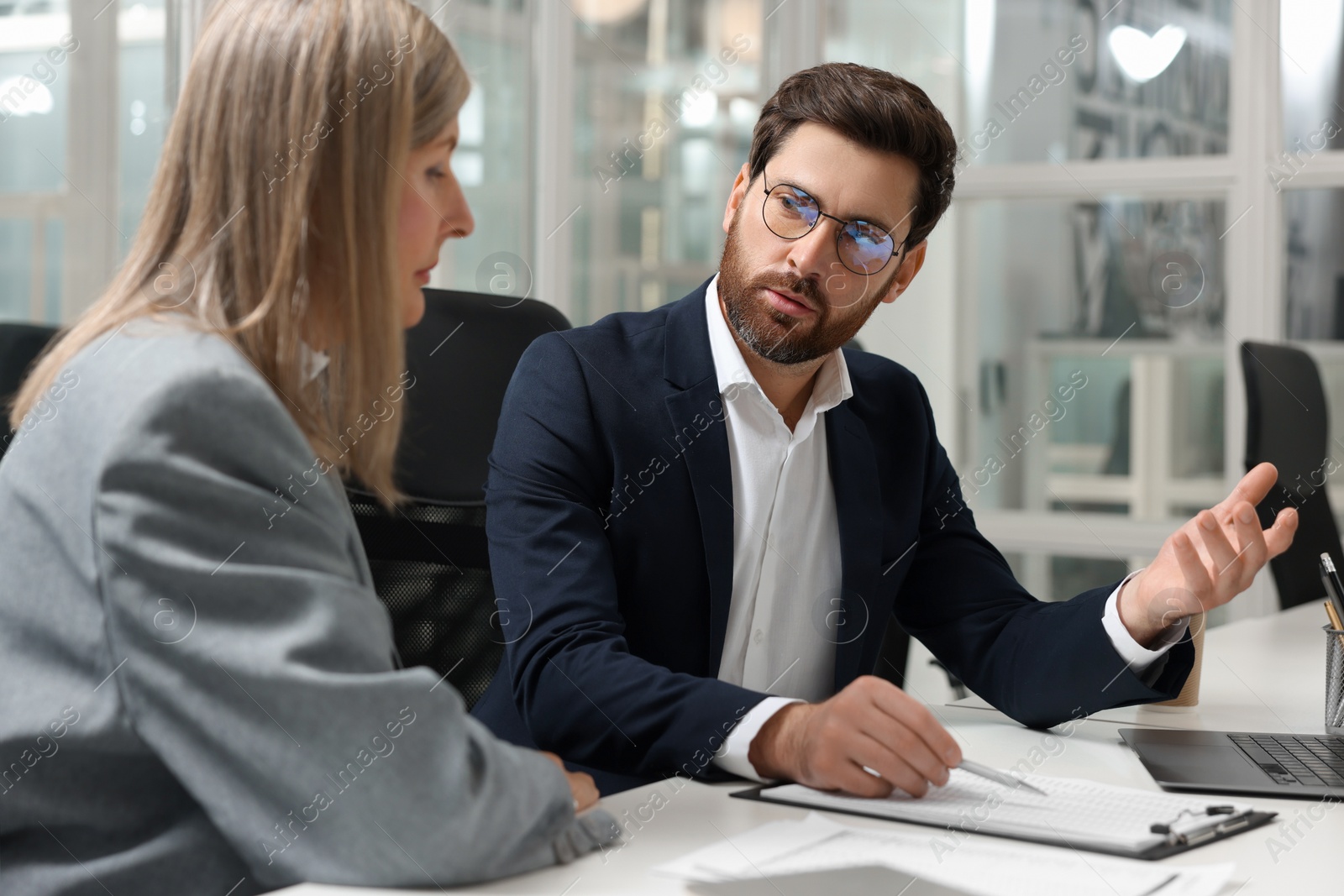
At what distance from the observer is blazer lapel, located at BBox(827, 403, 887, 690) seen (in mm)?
1571

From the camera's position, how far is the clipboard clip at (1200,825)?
3.14 feet

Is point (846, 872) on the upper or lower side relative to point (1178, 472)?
upper

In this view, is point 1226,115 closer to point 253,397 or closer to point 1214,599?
point 1214,599

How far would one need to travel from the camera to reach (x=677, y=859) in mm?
902

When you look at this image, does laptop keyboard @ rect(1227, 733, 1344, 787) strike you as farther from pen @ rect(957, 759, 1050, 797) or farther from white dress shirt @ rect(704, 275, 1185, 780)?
white dress shirt @ rect(704, 275, 1185, 780)

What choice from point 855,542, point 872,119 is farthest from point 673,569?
point 872,119

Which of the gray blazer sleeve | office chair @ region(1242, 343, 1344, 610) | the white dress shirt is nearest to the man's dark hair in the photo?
the white dress shirt

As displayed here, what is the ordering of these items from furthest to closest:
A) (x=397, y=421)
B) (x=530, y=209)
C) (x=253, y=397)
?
(x=530, y=209) < (x=397, y=421) < (x=253, y=397)

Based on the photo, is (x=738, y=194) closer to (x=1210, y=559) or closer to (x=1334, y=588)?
(x=1210, y=559)

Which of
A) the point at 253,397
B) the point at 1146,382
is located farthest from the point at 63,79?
the point at 1146,382

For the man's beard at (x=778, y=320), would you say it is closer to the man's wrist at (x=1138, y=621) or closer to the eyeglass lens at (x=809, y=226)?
the eyeglass lens at (x=809, y=226)

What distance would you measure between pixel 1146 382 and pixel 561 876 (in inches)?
142

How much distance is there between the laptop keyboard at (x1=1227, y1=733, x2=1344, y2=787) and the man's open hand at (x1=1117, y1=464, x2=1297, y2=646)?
0.14 m

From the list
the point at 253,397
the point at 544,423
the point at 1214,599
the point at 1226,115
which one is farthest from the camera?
the point at 1226,115
